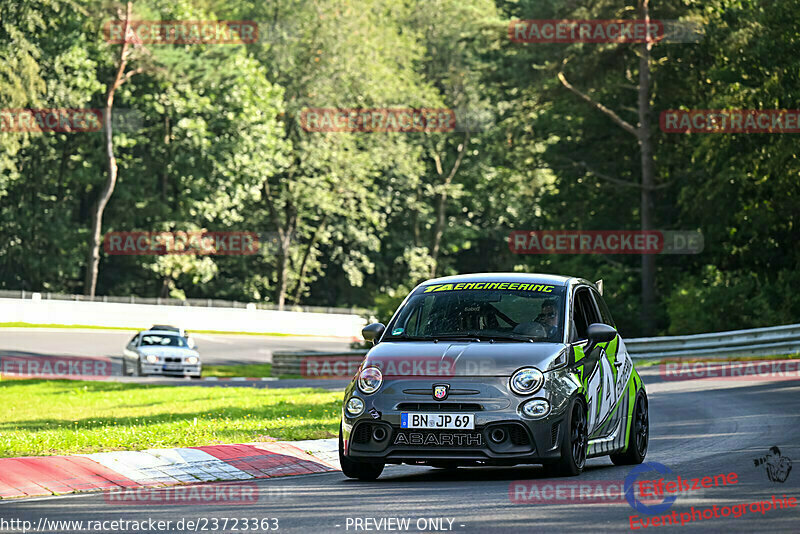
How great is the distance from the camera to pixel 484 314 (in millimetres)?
→ 11039

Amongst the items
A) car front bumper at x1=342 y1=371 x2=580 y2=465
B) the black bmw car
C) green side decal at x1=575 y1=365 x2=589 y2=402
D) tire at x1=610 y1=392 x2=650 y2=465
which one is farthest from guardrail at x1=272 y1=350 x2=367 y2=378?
car front bumper at x1=342 y1=371 x2=580 y2=465

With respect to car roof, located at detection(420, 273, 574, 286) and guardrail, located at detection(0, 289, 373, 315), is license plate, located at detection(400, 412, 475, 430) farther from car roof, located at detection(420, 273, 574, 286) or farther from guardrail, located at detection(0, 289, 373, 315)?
guardrail, located at detection(0, 289, 373, 315)

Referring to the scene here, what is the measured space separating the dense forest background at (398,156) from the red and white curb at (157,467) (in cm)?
2340

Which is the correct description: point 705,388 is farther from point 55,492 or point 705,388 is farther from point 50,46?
point 50,46

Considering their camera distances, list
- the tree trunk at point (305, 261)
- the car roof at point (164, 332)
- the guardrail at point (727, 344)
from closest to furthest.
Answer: the guardrail at point (727, 344)
the car roof at point (164, 332)
the tree trunk at point (305, 261)

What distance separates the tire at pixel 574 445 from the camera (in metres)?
10.2

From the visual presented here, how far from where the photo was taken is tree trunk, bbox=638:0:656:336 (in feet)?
140

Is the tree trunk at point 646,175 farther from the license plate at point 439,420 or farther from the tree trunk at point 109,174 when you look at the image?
the license plate at point 439,420

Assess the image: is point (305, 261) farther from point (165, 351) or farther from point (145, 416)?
point (145, 416)

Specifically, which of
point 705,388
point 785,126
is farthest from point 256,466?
point 785,126

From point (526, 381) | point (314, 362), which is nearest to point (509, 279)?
point (526, 381)

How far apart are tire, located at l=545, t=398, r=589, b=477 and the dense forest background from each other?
2398 cm

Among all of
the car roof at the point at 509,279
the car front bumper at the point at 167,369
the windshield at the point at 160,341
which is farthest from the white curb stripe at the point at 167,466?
the windshield at the point at 160,341

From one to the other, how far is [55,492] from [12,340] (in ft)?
130
